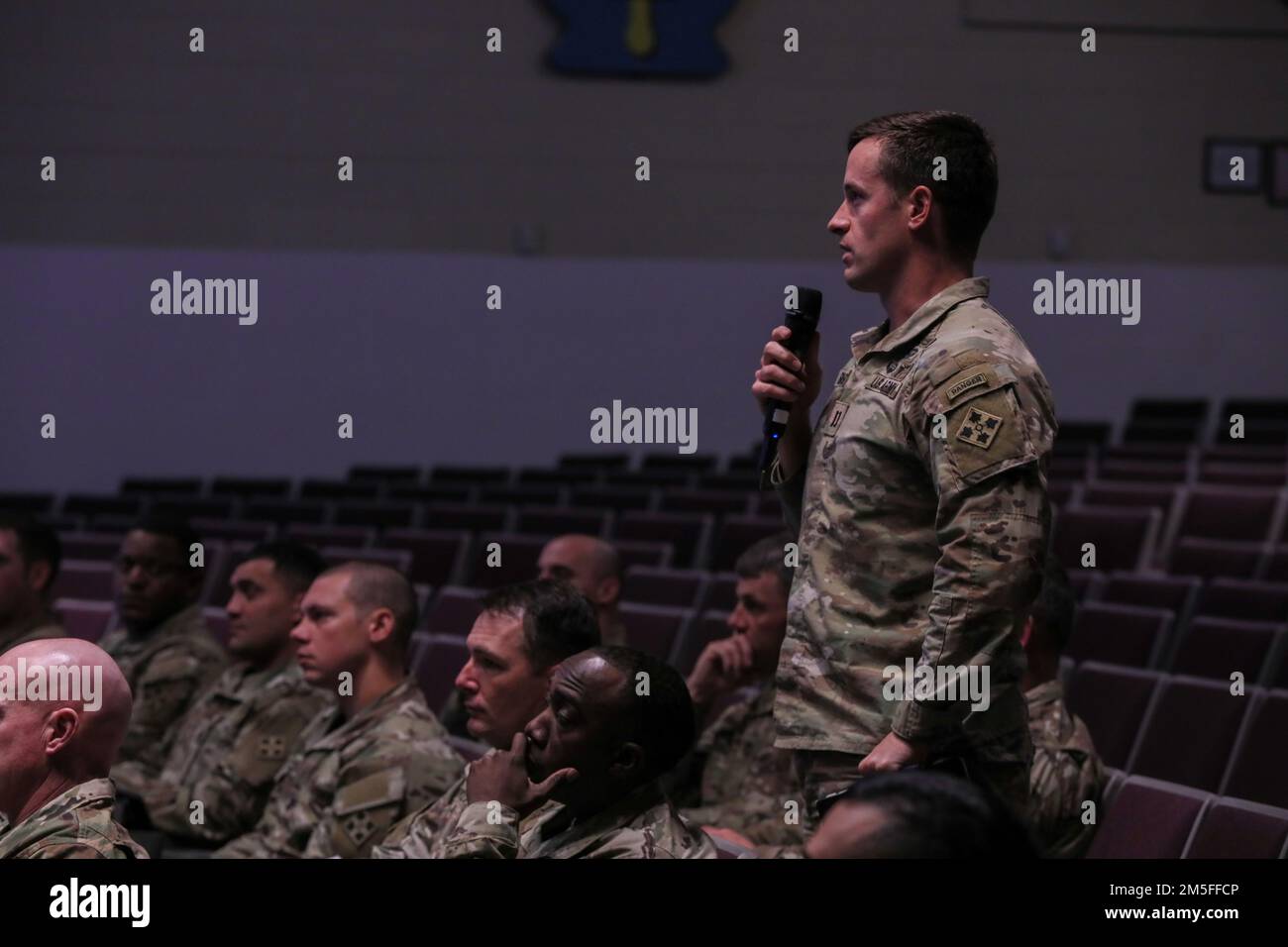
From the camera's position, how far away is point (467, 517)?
579 cm

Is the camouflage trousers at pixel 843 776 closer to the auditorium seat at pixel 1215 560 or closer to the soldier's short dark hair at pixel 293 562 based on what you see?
the soldier's short dark hair at pixel 293 562

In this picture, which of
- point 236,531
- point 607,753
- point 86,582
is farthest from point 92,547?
point 607,753

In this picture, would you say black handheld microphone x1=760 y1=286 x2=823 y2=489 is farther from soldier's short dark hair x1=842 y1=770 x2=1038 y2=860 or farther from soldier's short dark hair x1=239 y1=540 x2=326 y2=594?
soldier's short dark hair x1=239 y1=540 x2=326 y2=594

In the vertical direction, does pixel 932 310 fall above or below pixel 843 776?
above

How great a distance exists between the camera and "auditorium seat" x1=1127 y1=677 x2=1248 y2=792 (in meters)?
2.56

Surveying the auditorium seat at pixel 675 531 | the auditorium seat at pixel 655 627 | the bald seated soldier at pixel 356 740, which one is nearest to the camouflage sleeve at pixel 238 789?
the bald seated soldier at pixel 356 740

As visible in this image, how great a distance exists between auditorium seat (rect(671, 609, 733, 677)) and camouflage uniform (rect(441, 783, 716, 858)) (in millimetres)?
1597

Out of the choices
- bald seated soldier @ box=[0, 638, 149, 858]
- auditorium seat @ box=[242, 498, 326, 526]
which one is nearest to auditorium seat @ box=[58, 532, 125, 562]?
auditorium seat @ box=[242, 498, 326, 526]

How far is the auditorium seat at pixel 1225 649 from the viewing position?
10.2 feet

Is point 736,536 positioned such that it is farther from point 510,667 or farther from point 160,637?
point 510,667

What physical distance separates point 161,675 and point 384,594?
1061mm

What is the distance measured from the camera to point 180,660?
144 inches

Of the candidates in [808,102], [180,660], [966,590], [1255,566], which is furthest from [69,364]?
[966,590]
